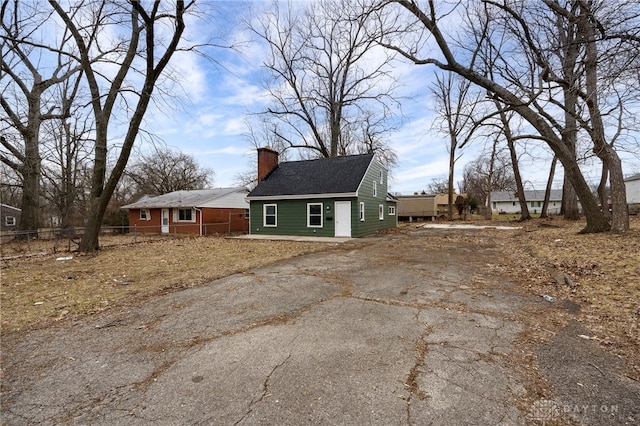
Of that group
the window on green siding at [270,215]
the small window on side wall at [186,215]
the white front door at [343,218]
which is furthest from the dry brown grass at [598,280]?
the small window on side wall at [186,215]

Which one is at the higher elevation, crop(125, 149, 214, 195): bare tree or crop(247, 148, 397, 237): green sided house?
crop(125, 149, 214, 195): bare tree

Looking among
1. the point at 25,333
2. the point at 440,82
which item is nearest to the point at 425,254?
the point at 25,333

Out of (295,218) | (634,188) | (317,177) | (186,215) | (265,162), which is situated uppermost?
(265,162)

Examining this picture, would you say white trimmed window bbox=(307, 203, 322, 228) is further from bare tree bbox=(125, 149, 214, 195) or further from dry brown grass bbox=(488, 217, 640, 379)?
bare tree bbox=(125, 149, 214, 195)

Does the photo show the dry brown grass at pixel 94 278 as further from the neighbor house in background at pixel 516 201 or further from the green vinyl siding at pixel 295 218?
the neighbor house in background at pixel 516 201

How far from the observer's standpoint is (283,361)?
304 centimetres

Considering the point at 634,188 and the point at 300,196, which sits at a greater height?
the point at 634,188

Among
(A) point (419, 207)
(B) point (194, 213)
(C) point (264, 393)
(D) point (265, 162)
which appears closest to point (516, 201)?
(A) point (419, 207)

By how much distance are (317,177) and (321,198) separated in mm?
2202

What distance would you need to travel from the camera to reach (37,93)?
1603cm

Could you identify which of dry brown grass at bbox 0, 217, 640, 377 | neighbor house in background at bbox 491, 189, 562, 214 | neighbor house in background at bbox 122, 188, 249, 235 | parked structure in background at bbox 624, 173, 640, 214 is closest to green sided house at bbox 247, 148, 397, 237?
neighbor house in background at bbox 122, 188, 249, 235

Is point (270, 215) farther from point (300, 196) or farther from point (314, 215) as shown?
point (314, 215)

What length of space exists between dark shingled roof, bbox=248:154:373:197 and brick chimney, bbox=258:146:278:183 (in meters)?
0.33

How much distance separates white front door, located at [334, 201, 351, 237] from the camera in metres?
15.9
